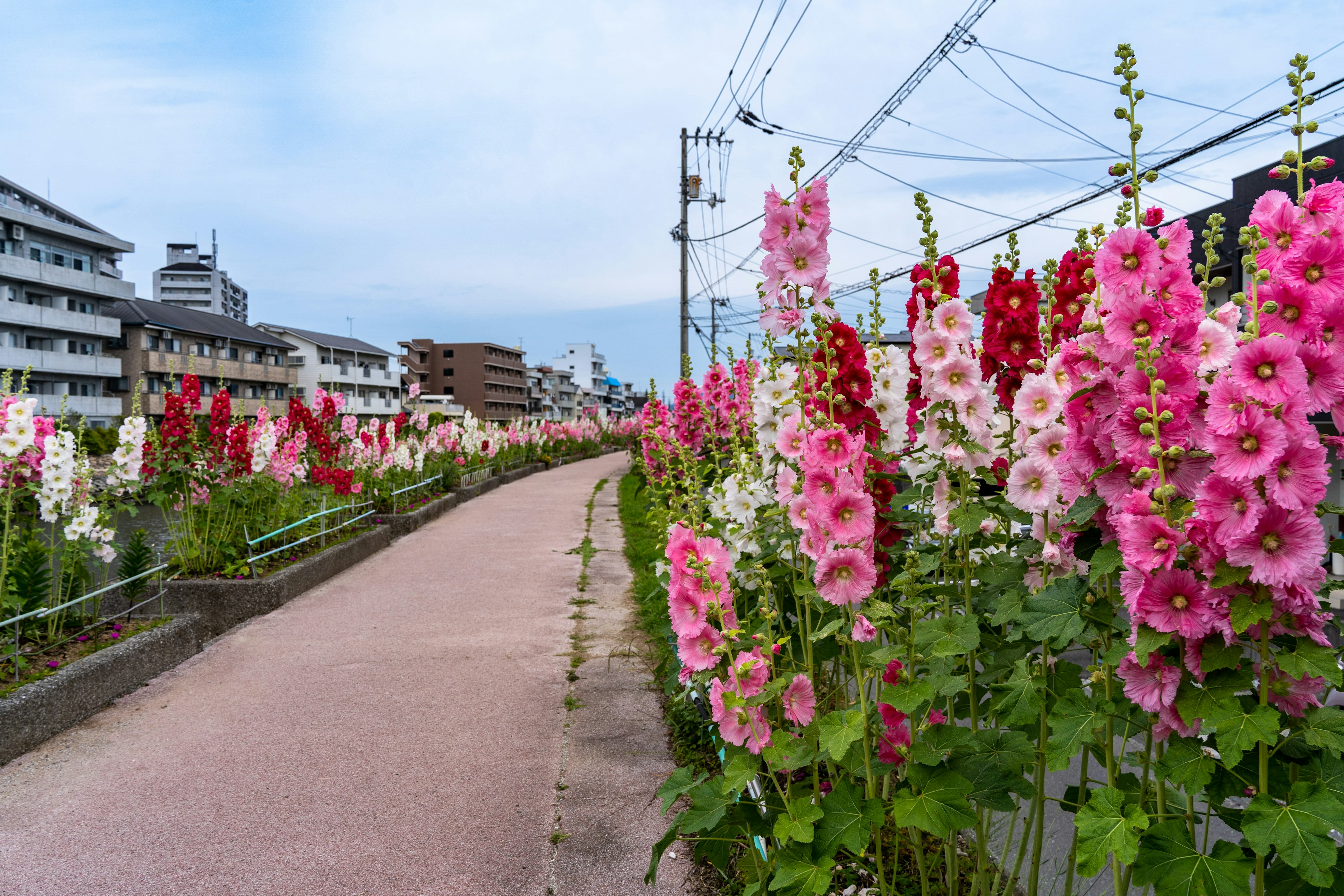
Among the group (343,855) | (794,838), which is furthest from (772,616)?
(343,855)

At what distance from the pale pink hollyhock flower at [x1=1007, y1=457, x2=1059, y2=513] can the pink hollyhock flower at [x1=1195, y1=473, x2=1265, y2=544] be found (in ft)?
1.56

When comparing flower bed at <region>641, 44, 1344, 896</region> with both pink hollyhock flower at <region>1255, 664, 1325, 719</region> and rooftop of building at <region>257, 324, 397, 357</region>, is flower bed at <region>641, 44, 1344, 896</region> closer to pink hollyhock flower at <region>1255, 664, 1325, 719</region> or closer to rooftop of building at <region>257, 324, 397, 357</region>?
pink hollyhock flower at <region>1255, 664, 1325, 719</region>

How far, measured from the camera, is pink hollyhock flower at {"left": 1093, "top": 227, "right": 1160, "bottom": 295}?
4.82 feet

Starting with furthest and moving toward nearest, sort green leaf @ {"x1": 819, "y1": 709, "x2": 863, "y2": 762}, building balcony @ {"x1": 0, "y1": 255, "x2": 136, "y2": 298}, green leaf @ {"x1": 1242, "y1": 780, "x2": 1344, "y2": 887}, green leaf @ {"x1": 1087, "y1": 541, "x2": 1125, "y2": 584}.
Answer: building balcony @ {"x1": 0, "y1": 255, "x2": 136, "y2": 298} → green leaf @ {"x1": 819, "y1": 709, "x2": 863, "y2": 762} → green leaf @ {"x1": 1087, "y1": 541, "x2": 1125, "y2": 584} → green leaf @ {"x1": 1242, "y1": 780, "x2": 1344, "y2": 887}

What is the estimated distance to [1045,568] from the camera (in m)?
1.86

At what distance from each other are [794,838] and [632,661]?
3.42m

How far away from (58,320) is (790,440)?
45.0 meters

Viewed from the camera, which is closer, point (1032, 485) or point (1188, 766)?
point (1188, 766)

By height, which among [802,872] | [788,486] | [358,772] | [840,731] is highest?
[788,486]

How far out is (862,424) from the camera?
86.3 inches

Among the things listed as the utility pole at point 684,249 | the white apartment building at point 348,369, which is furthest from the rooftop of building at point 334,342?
the utility pole at point 684,249

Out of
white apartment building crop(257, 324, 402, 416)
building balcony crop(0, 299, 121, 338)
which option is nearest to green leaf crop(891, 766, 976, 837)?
building balcony crop(0, 299, 121, 338)

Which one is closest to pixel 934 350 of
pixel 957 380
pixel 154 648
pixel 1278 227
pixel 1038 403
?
pixel 957 380

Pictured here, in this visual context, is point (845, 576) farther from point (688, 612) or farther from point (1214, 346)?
point (1214, 346)
